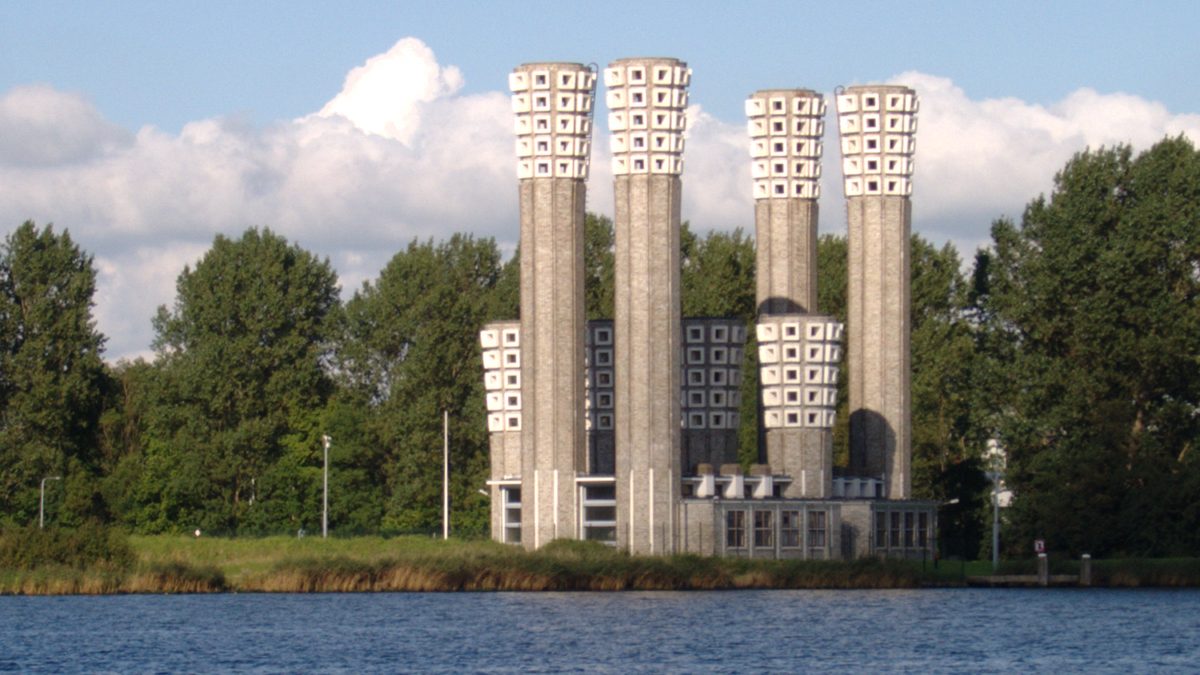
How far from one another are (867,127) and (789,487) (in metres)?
17.6

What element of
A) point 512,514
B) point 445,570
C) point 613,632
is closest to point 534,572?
point 445,570

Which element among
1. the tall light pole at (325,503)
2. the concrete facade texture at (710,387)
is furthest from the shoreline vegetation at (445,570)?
the tall light pole at (325,503)

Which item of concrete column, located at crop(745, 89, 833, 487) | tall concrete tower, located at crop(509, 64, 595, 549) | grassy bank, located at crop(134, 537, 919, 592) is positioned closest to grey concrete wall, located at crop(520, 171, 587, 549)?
tall concrete tower, located at crop(509, 64, 595, 549)

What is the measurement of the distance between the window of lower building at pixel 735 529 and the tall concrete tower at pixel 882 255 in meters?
11.5

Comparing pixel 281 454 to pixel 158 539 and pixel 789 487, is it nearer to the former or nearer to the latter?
pixel 158 539

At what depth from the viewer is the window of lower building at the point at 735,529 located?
9925 centimetres

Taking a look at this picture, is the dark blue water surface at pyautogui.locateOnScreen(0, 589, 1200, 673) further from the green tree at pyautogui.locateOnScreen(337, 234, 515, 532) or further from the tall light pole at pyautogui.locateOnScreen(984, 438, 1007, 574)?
the green tree at pyautogui.locateOnScreen(337, 234, 515, 532)

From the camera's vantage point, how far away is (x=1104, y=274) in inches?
4291

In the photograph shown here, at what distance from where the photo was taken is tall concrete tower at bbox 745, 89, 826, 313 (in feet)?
354

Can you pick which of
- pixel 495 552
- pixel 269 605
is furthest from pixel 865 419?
pixel 269 605

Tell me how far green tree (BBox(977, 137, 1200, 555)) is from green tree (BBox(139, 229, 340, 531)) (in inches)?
1594

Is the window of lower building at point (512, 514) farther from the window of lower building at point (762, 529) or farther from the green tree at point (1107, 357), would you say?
the green tree at point (1107, 357)

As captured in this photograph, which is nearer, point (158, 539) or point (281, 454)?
point (158, 539)

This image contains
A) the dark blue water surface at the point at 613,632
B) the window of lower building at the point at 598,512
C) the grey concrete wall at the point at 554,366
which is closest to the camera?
the dark blue water surface at the point at 613,632
